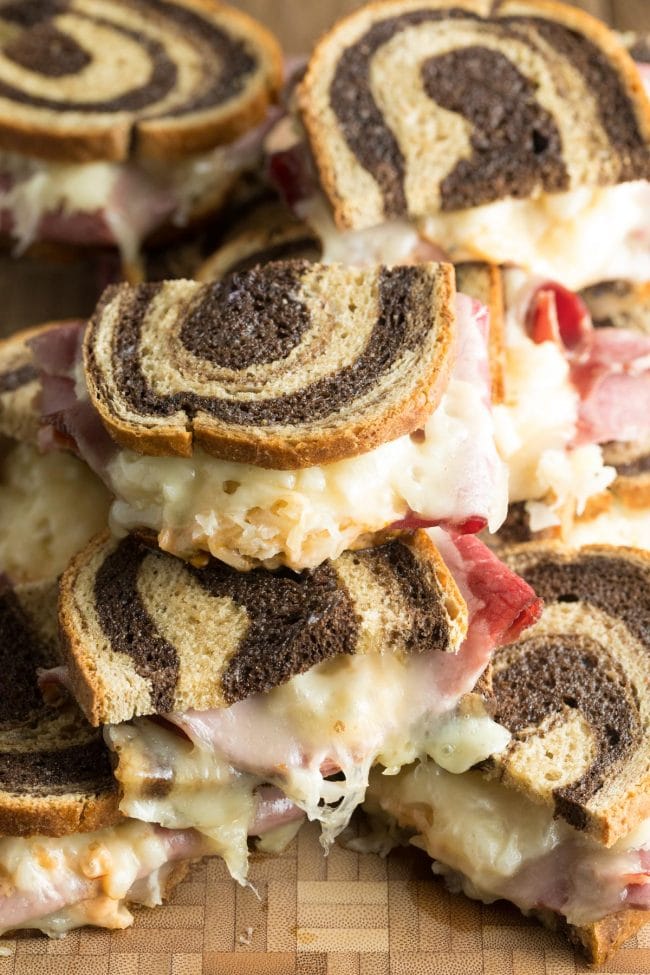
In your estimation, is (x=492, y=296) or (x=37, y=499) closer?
(x=37, y=499)

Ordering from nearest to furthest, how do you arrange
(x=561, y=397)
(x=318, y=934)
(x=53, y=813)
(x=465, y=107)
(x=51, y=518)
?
(x=53, y=813), (x=318, y=934), (x=51, y=518), (x=561, y=397), (x=465, y=107)

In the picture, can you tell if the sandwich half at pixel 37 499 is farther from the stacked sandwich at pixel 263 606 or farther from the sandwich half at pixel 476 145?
the sandwich half at pixel 476 145

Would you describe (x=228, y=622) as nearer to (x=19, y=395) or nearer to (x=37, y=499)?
(x=37, y=499)

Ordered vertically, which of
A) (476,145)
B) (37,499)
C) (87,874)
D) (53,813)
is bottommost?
(87,874)

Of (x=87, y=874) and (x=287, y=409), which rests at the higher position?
(x=287, y=409)

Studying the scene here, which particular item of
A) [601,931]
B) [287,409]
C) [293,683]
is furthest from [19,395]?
[601,931]

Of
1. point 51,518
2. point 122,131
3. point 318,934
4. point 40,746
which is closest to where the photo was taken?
point 318,934
